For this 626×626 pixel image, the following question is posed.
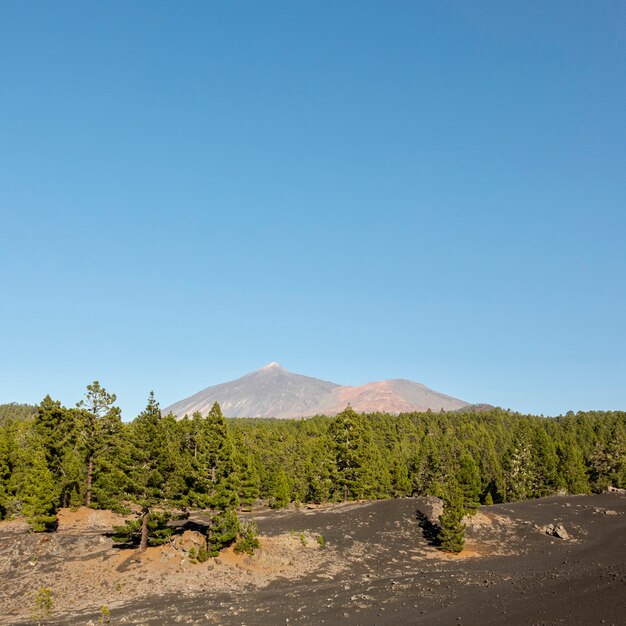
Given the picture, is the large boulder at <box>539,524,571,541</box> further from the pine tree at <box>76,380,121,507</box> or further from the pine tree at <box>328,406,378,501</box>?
the pine tree at <box>76,380,121,507</box>

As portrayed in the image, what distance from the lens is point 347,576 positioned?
148ft

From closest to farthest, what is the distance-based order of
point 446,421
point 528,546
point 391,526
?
point 528,546 < point 391,526 < point 446,421

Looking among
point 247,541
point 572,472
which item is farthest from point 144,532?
point 572,472

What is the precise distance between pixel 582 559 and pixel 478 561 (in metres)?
9.56

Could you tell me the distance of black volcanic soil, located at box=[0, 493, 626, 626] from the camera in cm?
3284

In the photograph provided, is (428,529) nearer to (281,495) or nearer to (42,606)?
(281,495)

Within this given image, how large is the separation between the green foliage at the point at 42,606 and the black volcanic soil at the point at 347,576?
64 cm

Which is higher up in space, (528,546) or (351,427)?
(351,427)

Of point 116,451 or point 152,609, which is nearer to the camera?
point 152,609

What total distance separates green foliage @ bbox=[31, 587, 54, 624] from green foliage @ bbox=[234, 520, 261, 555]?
1553cm

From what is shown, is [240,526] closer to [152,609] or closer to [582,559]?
[152,609]

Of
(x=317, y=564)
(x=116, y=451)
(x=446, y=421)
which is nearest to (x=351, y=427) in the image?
(x=317, y=564)

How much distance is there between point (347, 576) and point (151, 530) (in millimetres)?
18751

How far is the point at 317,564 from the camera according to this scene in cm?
4859
